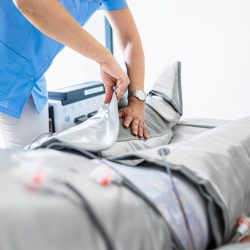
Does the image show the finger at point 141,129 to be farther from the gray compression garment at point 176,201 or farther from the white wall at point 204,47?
the white wall at point 204,47

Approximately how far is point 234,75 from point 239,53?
0.13 metres

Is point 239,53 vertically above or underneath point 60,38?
underneath

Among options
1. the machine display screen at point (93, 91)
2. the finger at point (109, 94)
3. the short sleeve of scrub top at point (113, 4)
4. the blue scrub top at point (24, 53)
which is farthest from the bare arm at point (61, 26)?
the machine display screen at point (93, 91)

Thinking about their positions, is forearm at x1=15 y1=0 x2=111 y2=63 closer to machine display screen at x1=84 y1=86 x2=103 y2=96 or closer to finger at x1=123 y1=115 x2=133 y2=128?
finger at x1=123 y1=115 x2=133 y2=128

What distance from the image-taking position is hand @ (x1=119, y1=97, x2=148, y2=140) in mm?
1002

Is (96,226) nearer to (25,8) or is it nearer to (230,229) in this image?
(230,229)

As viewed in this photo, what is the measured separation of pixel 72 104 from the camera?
1536 mm

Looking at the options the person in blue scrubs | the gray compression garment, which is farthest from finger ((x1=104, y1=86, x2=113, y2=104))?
the gray compression garment

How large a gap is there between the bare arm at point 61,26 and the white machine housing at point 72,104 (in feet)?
1.50

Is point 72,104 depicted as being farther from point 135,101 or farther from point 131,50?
point 135,101

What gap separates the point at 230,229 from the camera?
0.57 metres

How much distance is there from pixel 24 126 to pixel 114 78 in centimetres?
37

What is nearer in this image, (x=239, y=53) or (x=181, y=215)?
(x=181, y=215)

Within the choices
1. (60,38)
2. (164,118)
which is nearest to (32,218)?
(60,38)
